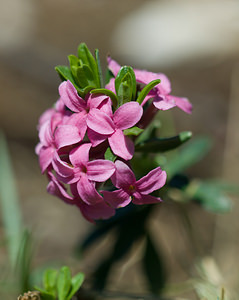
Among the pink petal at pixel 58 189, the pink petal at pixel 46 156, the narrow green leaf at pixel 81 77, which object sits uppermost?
the narrow green leaf at pixel 81 77

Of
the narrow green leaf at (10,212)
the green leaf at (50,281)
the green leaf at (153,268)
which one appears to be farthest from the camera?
the narrow green leaf at (10,212)

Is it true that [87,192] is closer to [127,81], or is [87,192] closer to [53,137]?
[53,137]

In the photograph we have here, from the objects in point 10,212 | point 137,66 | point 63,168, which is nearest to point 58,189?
point 63,168

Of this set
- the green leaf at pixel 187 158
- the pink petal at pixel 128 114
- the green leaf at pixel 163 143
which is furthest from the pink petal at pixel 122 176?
the green leaf at pixel 187 158

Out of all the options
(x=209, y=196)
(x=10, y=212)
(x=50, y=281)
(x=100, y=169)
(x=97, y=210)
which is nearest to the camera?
(x=100, y=169)

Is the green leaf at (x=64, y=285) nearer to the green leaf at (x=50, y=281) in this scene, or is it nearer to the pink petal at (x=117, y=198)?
the green leaf at (x=50, y=281)

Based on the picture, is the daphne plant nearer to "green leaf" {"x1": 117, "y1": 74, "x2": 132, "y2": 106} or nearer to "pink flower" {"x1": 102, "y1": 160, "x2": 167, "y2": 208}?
"pink flower" {"x1": 102, "y1": 160, "x2": 167, "y2": 208}
